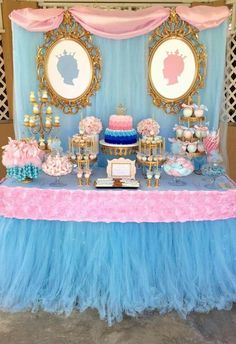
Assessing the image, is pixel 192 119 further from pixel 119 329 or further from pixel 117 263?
pixel 119 329

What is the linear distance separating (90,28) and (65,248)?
1.75 metres

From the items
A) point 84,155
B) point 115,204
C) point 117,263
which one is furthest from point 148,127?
point 117,263

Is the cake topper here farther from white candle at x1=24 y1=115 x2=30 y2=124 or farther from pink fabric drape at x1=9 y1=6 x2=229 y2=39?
white candle at x1=24 y1=115 x2=30 y2=124

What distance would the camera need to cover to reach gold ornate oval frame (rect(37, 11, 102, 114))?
112 inches

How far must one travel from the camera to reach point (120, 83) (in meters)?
2.96

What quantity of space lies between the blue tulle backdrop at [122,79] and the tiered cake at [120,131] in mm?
242

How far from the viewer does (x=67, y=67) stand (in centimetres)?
291

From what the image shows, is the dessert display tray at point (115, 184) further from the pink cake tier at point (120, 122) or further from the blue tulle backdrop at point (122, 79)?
the blue tulle backdrop at point (122, 79)

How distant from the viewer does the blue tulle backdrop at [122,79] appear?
2.88 m

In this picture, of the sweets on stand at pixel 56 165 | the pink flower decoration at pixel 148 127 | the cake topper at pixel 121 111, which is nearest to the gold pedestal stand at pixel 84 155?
the sweets on stand at pixel 56 165

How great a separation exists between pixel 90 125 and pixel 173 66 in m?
0.86

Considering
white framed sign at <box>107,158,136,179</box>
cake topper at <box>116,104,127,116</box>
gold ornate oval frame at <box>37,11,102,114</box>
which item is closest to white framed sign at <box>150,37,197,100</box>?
cake topper at <box>116,104,127,116</box>

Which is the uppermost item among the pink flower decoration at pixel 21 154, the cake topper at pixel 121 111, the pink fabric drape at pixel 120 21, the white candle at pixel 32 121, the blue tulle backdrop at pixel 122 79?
the pink fabric drape at pixel 120 21

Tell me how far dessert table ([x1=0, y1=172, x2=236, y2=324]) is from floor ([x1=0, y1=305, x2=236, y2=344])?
0.25 ft
